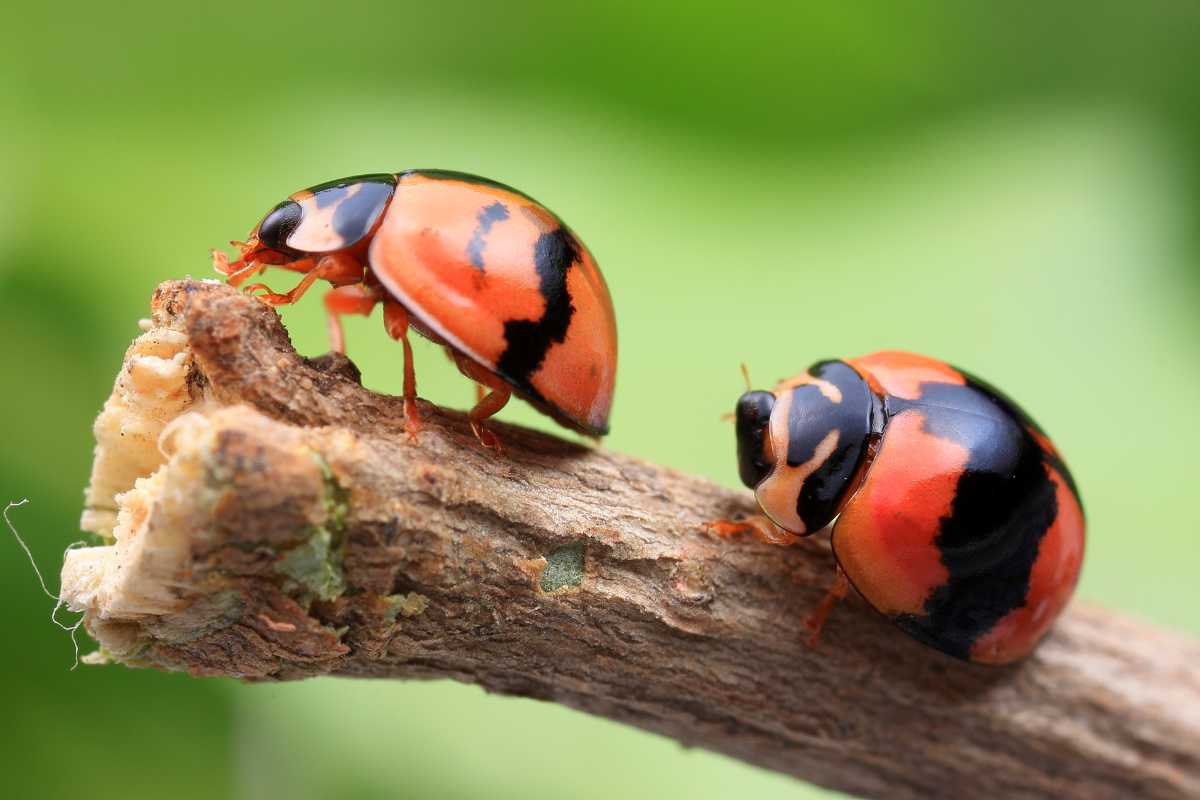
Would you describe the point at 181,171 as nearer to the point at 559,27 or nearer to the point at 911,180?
the point at 559,27

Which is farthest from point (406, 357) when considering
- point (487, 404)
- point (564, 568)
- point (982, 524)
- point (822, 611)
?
point (982, 524)

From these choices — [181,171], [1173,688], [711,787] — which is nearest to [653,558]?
[1173,688]

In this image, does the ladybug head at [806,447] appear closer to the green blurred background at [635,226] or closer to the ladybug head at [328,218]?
the ladybug head at [328,218]

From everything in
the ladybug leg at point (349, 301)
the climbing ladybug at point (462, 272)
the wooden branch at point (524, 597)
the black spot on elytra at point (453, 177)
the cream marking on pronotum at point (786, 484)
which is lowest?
the wooden branch at point (524, 597)

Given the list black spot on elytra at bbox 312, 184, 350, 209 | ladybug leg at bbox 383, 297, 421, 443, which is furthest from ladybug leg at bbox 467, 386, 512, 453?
black spot on elytra at bbox 312, 184, 350, 209

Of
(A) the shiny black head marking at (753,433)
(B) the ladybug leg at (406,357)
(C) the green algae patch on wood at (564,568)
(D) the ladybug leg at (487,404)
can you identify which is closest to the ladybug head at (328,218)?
(B) the ladybug leg at (406,357)

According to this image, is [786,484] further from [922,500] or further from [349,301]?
[349,301]
